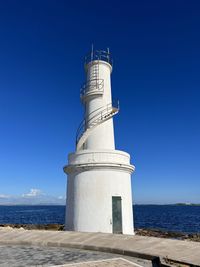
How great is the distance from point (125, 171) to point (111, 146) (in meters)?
1.69

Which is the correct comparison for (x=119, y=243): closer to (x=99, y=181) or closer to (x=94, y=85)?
(x=99, y=181)

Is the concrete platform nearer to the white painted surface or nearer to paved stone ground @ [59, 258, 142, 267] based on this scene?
paved stone ground @ [59, 258, 142, 267]

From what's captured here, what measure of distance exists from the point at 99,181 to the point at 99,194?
0.66m

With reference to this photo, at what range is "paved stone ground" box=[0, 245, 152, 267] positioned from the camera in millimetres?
9430

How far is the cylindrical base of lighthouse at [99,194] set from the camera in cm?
1582

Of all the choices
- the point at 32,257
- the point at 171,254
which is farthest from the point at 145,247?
the point at 32,257

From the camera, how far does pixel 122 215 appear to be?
53.5ft

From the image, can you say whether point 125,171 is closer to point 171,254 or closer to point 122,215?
point 122,215

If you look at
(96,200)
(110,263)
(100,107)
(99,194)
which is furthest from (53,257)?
(100,107)

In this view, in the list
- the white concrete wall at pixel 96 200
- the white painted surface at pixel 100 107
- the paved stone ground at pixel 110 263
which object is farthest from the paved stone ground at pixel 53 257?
the white painted surface at pixel 100 107

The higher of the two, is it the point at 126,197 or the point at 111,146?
the point at 111,146

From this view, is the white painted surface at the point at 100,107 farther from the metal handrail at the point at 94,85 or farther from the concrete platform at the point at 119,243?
the concrete platform at the point at 119,243

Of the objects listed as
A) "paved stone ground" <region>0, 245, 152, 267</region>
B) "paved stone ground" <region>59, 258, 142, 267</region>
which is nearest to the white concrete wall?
"paved stone ground" <region>0, 245, 152, 267</region>

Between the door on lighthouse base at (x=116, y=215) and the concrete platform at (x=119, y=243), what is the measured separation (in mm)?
2622
